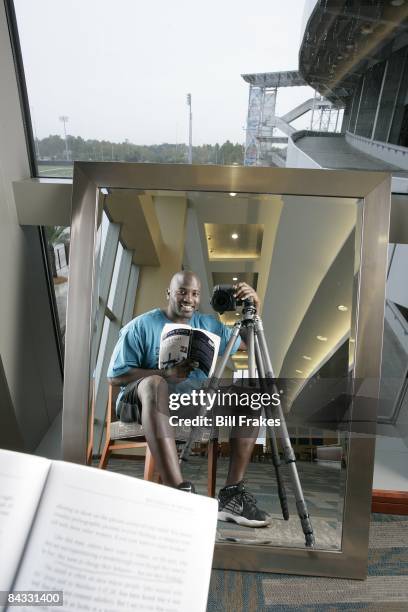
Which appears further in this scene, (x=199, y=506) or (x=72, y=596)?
(x=199, y=506)

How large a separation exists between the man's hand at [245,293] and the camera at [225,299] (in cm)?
1

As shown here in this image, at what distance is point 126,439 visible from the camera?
1768 millimetres

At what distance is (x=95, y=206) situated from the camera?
175 centimetres

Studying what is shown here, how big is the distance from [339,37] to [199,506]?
1.88 meters

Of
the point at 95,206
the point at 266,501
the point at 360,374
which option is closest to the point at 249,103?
the point at 95,206

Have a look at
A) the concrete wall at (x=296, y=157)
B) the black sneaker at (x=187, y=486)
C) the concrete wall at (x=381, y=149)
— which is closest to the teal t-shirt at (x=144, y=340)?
the black sneaker at (x=187, y=486)

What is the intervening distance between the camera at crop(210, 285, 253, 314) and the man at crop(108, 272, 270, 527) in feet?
0.07

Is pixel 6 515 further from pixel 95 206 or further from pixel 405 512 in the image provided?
pixel 405 512

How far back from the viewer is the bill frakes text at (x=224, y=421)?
1.73 m

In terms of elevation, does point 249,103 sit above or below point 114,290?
above

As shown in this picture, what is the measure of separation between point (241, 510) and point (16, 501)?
3.48 ft

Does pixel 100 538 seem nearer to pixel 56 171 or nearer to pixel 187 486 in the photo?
pixel 187 486

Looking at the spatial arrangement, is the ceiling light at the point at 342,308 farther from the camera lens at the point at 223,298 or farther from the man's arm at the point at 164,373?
the man's arm at the point at 164,373

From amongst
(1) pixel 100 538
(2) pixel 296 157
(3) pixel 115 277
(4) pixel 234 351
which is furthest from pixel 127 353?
(2) pixel 296 157
